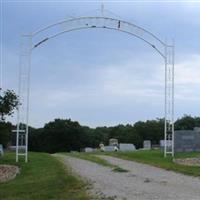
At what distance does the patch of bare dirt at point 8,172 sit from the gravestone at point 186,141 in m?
17.3

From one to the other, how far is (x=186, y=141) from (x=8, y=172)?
20614mm

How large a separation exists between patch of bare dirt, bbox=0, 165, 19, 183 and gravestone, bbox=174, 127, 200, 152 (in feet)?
56.6

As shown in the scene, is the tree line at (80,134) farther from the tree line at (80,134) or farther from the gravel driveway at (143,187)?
the gravel driveway at (143,187)

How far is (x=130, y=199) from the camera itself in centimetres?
1549

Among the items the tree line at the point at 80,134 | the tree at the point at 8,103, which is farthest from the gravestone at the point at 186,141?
the tree line at the point at 80,134

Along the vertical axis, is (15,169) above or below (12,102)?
below

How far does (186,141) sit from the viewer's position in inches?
1823

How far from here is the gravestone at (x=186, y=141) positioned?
151ft

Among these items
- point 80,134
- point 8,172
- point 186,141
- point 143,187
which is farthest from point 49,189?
point 80,134

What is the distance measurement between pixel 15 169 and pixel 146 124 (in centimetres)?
10273

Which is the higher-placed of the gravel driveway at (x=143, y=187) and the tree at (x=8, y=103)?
the tree at (x=8, y=103)

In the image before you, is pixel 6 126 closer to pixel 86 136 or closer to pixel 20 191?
pixel 20 191

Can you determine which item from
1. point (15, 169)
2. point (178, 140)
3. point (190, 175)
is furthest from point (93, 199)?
point (178, 140)

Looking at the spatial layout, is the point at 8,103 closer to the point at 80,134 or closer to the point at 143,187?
the point at 143,187
